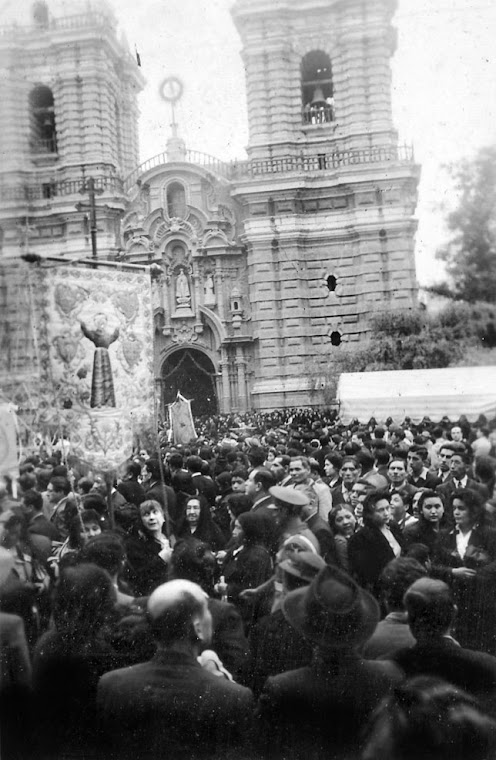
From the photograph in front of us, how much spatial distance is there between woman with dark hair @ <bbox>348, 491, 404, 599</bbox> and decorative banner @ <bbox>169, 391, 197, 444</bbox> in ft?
16.4

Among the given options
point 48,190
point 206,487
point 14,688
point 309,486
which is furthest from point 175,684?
point 48,190

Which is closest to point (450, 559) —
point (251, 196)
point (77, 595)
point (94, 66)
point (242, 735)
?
point (242, 735)

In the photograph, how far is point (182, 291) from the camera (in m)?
14.7

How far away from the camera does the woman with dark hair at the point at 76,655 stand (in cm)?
427

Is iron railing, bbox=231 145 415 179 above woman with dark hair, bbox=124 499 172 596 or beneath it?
Answer: above

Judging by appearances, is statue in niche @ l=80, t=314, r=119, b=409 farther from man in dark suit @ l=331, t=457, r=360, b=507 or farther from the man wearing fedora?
the man wearing fedora

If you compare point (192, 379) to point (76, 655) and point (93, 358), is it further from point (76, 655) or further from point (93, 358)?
point (76, 655)

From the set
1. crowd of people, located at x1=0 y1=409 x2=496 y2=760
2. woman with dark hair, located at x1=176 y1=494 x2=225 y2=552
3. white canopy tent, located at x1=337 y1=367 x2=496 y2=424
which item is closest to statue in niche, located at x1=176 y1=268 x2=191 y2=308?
white canopy tent, located at x1=337 y1=367 x2=496 y2=424

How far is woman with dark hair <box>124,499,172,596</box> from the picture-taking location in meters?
5.86

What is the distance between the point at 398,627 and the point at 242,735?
101 cm

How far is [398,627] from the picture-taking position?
4184mm

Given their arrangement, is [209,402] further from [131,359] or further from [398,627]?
[398,627]

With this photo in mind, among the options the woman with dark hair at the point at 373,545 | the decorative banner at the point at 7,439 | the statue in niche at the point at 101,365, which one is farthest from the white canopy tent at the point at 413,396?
the decorative banner at the point at 7,439

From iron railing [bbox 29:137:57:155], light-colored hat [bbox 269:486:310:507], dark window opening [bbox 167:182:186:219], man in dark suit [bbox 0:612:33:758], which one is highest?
dark window opening [bbox 167:182:186:219]
